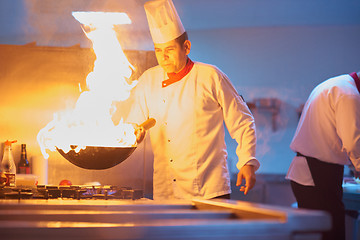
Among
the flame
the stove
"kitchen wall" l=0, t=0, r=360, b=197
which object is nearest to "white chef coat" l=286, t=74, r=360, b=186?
the flame

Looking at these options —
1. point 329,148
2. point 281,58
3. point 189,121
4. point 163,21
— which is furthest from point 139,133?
point 281,58

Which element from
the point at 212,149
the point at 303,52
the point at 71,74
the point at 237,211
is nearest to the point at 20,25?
the point at 71,74

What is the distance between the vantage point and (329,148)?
2400mm

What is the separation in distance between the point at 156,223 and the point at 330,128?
1.76 meters

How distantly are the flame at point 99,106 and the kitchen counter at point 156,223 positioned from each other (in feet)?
2.30

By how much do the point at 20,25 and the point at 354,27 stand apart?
13.8ft

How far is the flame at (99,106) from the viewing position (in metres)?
1.98

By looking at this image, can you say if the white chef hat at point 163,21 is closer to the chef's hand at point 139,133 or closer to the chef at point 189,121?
the chef at point 189,121

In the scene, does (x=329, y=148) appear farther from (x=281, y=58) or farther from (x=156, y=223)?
(x=281, y=58)

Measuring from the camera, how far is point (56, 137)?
1.89 meters

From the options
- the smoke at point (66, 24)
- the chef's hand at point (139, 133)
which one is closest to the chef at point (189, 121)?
the chef's hand at point (139, 133)

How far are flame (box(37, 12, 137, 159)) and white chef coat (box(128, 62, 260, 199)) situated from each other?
0.28 m

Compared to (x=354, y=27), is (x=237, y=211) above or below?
below

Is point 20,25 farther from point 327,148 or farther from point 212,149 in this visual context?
point 327,148
